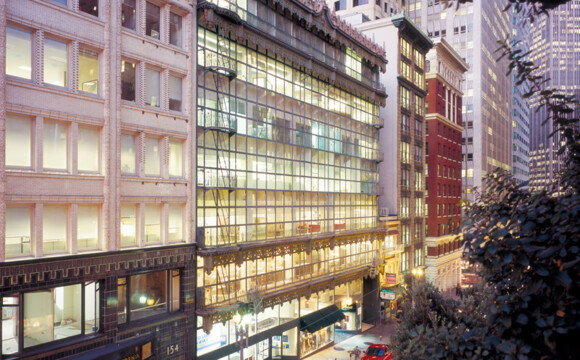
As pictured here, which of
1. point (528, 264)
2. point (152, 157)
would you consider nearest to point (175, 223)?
point (152, 157)

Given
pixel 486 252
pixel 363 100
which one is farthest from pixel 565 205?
pixel 363 100

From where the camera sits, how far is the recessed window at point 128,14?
77.6ft

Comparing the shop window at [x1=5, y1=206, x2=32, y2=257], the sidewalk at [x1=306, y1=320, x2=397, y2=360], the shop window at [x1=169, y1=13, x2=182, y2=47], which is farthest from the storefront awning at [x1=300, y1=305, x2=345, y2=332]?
the shop window at [x1=5, y1=206, x2=32, y2=257]

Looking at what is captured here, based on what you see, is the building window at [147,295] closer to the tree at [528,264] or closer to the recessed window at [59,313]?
the recessed window at [59,313]

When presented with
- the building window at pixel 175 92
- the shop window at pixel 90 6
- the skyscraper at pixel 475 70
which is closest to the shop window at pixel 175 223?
the building window at pixel 175 92

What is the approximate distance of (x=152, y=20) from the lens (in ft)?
83.3

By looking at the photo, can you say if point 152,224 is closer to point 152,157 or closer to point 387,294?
point 152,157

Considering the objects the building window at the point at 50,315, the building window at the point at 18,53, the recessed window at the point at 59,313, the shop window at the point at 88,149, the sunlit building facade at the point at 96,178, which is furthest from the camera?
the shop window at the point at 88,149

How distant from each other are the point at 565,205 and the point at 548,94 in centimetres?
147

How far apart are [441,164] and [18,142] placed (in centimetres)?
6092

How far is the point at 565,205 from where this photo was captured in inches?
242

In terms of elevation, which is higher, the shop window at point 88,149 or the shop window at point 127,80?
the shop window at point 127,80

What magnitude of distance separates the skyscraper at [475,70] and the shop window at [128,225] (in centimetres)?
8404

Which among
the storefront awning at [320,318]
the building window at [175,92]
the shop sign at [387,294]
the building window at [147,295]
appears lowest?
the storefront awning at [320,318]
